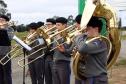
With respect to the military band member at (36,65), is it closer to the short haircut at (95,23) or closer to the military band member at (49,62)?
the military band member at (49,62)

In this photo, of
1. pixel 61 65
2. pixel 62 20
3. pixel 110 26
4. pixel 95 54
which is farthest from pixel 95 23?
pixel 61 65

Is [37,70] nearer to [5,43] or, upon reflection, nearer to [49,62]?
[49,62]

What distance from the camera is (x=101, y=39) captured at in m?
7.09

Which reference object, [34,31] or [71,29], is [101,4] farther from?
[34,31]

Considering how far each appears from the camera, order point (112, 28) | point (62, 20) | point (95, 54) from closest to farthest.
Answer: point (95, 54), point (112, 28), point (62, 20)

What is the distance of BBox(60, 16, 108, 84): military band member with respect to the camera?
7.00 meters

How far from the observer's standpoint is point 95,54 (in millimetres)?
7031

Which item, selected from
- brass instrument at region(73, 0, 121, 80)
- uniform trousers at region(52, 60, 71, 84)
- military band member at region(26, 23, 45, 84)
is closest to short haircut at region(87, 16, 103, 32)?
brass instrument at region(73, 0, 121, 80)

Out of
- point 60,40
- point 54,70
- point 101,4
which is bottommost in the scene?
point 54,70

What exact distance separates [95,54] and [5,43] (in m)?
4.81

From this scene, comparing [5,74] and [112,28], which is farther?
[5,74]

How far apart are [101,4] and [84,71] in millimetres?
1140

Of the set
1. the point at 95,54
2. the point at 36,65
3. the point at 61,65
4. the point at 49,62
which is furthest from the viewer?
the point at 36,65

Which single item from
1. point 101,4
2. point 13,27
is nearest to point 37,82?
point 13,27
